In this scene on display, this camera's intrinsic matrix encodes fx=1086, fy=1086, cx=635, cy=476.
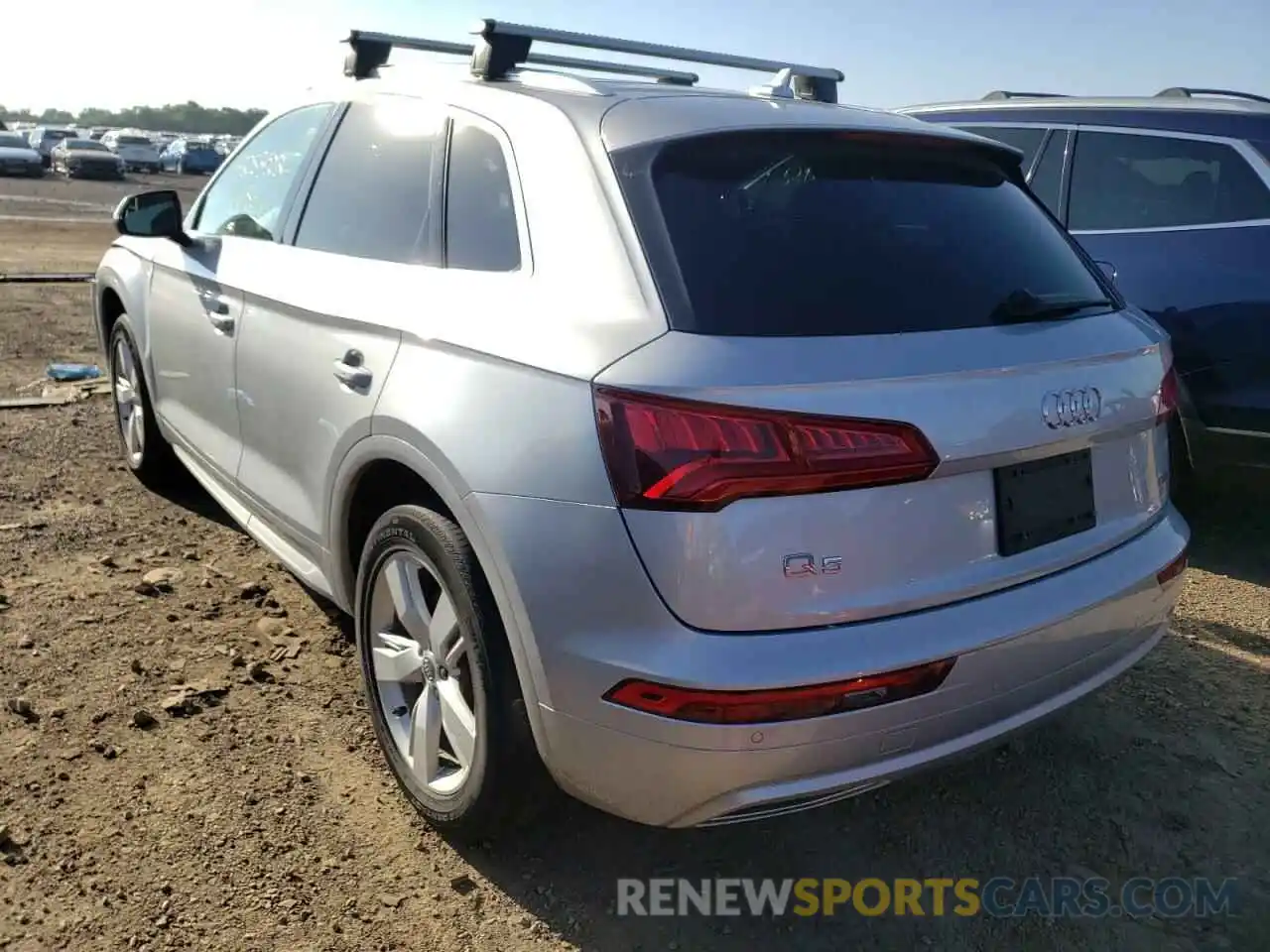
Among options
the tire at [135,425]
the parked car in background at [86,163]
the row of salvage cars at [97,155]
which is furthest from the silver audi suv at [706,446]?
the parked car in background at [86,163]

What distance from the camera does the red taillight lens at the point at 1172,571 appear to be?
2615mm

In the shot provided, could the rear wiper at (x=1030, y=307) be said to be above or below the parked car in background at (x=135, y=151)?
below

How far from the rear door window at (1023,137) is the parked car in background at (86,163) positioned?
39.9 meters

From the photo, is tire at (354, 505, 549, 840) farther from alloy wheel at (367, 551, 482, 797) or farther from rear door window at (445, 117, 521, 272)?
rear door window at (445, 117, 521, 272)

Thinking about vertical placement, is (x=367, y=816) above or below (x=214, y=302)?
below

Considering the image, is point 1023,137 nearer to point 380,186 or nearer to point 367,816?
point 380,186

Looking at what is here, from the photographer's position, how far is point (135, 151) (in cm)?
4581

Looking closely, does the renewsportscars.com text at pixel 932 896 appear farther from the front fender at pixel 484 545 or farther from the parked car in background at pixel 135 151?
the parked car in background at pixel 135 151

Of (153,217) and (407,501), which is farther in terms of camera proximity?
(153,217)

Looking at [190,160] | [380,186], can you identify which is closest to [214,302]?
[380,186]

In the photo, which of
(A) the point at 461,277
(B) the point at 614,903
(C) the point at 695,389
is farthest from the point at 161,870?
(C) the point at 695,389

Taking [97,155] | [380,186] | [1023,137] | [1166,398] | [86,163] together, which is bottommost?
[1166,398]

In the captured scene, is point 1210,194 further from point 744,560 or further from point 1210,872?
point 744,560

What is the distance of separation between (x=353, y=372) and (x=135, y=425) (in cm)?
277
